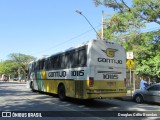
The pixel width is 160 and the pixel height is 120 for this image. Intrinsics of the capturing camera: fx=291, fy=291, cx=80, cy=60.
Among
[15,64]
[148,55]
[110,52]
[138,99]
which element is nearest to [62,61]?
[110,52]

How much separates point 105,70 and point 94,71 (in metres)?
0.70

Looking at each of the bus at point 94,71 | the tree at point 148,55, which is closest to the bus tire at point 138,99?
the bus at point 94,71

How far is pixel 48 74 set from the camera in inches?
777

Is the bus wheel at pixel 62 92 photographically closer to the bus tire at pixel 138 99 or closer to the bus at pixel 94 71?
the bus at pixel 94 71

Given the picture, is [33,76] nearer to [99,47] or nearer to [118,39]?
[118,39]

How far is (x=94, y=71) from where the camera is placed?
46.2ft

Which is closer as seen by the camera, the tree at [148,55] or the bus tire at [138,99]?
the bus tire at [138,99]

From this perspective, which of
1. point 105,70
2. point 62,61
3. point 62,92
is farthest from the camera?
point 62,61

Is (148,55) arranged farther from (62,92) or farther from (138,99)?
(62,92)

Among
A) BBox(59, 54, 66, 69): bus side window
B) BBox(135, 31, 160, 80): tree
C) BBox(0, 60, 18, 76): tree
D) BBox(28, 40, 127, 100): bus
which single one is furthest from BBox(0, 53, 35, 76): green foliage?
BBox(28, 40, 127, 100): bus

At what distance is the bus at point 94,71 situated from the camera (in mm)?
14062

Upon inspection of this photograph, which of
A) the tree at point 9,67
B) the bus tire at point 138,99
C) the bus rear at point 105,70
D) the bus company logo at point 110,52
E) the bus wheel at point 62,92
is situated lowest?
the bus tire at point 138,99

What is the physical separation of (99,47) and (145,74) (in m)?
15.3

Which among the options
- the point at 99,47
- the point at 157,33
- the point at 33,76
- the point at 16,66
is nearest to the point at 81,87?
the point at 99,47
